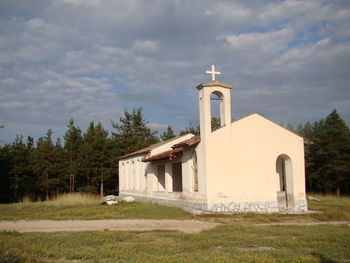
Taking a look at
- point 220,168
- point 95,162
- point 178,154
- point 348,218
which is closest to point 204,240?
point 220,168

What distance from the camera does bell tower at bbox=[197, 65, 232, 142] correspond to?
17.9 m

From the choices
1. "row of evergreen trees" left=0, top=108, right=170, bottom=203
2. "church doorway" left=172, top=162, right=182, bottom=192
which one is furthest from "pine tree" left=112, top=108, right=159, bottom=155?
"church doorway" left=172, top=162, right=182, bottom=192

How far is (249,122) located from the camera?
1844 centimetres

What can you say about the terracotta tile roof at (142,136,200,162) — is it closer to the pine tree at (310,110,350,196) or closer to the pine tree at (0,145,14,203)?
the pine tree at (310,110,350,196)

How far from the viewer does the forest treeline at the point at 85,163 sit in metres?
37.2

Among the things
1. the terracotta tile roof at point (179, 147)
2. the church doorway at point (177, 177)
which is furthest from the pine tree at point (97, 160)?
the terracotta tile roof at point (179, 147)

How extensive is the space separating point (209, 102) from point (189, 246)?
1017cm

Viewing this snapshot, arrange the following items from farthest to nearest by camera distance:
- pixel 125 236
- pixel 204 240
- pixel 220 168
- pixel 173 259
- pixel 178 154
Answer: pixel 178 154 < pixel 220 168 < pixel 125 236 < pixel 204 240 < pixel 173 259

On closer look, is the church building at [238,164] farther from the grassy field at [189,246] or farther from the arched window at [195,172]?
the grassy field at [189,246]

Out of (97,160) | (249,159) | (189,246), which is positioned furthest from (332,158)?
(189,246)

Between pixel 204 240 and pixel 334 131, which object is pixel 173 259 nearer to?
pixel 204 240

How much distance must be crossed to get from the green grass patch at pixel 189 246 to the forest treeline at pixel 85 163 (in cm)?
2711

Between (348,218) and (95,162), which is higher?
(95,162)

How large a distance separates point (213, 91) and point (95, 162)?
2313 centimetres
